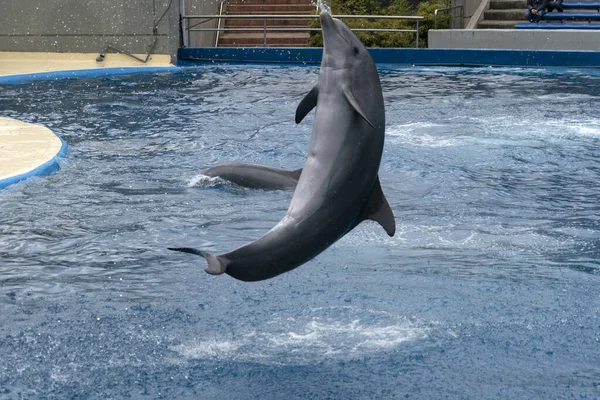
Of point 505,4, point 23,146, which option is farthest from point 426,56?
point 23,146

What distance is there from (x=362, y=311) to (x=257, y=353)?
804mm

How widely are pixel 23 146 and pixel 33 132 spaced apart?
0.85 meters

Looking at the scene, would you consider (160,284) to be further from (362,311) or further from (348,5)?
(348,5)

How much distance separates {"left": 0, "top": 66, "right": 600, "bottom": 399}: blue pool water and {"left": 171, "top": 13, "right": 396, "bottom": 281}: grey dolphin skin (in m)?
0.81

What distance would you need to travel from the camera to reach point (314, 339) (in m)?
4.69

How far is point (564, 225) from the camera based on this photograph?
22.6ft

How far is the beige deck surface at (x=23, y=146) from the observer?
8570 millimetres

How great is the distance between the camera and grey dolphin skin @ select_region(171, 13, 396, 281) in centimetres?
383

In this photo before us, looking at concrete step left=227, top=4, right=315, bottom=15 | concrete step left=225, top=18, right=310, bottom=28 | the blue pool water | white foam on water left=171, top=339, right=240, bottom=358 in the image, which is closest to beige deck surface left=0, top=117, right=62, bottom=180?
the blue pool water

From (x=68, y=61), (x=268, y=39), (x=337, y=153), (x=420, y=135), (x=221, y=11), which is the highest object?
(x=221, y=11)

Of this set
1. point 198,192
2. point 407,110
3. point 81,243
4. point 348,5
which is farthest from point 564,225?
point 348,5

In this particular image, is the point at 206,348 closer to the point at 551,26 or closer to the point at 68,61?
the point at 68,61

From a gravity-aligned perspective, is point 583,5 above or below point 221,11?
above

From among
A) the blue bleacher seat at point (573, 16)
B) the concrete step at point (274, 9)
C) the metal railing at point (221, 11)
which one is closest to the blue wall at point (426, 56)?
the metal railing at point (221, 11)
